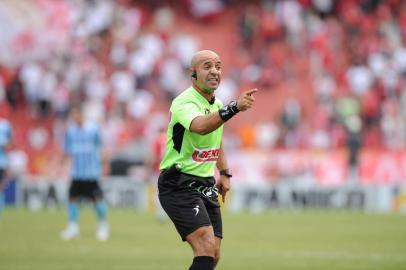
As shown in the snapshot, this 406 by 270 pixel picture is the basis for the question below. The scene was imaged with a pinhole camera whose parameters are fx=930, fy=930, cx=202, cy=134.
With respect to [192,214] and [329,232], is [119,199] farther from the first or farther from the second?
[192,214]

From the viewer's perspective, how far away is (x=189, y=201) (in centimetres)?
930

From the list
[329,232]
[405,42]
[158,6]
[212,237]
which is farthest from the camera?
[158,6]

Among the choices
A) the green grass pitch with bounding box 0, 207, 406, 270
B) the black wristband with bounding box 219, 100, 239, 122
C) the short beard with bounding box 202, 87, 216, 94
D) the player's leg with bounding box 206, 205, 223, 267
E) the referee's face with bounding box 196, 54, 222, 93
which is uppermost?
the referee's face with bounding box 196, 54, 222, 93

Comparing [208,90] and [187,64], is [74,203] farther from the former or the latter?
[187,64]

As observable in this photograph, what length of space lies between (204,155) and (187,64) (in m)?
24.4

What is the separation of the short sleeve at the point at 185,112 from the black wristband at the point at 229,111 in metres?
0.44

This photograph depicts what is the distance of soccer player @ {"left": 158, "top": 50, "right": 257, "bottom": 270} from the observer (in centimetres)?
909

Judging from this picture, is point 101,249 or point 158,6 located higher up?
point 158,6

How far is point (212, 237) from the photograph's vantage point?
910 cm

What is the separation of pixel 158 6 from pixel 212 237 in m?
27.3

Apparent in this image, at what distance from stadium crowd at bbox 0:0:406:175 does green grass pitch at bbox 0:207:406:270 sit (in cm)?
607

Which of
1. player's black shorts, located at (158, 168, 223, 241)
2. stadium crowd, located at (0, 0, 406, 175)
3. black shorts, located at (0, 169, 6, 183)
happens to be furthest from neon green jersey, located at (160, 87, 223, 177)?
stadium crowd, located at (0, 0, 406, 175)

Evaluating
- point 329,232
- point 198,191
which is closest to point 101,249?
point 329,232

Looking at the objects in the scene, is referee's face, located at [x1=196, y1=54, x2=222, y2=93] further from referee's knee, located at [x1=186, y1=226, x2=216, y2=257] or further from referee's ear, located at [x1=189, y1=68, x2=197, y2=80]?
referee's knee, located at [x1=186, y1=226, x2=216, y2=257]
